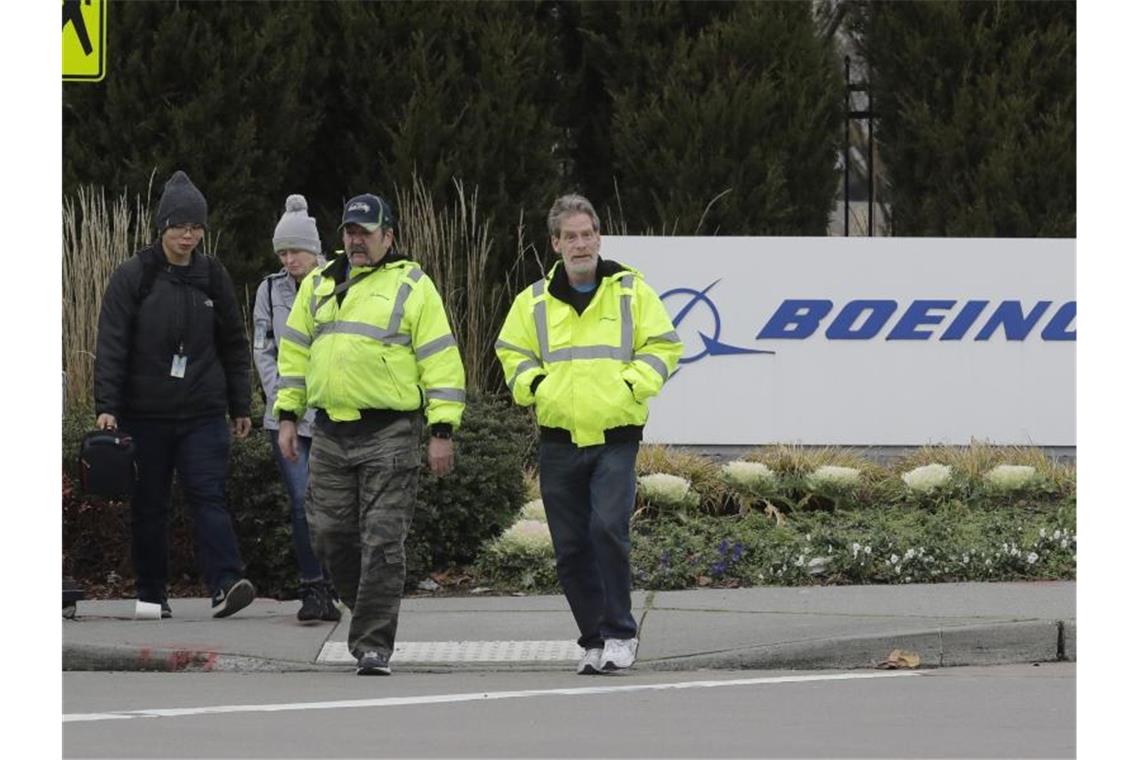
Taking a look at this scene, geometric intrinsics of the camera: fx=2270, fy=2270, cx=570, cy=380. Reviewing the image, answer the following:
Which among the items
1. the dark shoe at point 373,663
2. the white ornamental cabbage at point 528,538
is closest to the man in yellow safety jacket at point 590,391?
the dark shoe at point 373,663

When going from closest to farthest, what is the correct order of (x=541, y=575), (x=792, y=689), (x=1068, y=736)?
(x=1068, y=736) < (x=792, y=689) < (x=541, y=575)

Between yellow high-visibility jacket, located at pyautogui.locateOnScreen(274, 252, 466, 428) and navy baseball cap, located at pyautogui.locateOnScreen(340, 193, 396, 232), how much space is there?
0.18 metres

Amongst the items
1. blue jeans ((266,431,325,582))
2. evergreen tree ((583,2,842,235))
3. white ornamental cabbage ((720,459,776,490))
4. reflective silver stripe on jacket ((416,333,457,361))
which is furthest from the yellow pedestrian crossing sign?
evergreen tree ((583,2,842,235))

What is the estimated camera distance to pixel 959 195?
16.6 meters

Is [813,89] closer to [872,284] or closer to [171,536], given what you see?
[872,284]

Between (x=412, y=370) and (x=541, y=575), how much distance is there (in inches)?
114

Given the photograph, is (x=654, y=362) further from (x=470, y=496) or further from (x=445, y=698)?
(x=470, y=496)

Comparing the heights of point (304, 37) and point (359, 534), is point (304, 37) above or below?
above

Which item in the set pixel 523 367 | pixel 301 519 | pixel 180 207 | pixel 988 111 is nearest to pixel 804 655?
pixel 523 367

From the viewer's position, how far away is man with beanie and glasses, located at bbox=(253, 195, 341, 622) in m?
10.2

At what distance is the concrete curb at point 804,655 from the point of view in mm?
9414

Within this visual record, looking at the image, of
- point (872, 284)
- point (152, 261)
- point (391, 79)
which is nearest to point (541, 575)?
point (152, 261)

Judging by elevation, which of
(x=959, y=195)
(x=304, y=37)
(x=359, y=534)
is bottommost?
(x=359, y=534)

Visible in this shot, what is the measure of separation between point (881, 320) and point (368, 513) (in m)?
7.01
